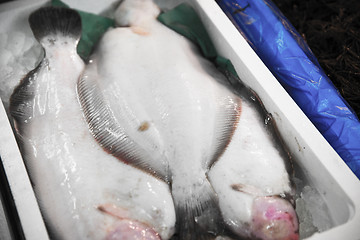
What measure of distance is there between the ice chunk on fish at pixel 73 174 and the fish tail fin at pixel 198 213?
35mm

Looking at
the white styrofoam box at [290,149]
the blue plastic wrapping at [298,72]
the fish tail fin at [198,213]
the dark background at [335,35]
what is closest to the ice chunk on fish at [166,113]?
the fish tail fin at [198,213]

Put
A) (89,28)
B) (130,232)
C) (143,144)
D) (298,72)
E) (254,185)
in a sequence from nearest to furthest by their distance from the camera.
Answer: (130,232) < (254,185) < (143,144) < (298,72) < (89,28)

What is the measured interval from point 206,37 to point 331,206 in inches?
35.7

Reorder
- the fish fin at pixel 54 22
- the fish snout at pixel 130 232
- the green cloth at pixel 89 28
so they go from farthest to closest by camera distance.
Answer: the green cloth at pixel 89 28 < the fish fin at pixel 54 22 < the fish snout at pixel 130 232

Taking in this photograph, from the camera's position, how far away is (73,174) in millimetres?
1325

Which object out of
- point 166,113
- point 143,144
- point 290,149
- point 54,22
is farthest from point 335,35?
point 54,22

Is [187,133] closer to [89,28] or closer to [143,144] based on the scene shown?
[143,144]

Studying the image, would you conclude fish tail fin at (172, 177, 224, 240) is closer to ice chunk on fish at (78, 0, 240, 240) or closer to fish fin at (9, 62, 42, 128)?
ice chunk on fish at (78, 0, 240, 240)

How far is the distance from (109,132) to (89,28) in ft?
2.11

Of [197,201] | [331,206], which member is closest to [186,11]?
[197,201]

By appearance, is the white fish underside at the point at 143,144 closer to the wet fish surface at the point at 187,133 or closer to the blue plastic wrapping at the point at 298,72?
the wet fish surface at the point at 187,133

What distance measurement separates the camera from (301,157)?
1.43m

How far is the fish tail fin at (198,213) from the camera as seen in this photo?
129 centimetres

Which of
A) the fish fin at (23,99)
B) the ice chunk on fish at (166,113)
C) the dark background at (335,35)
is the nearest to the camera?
the ice chunk on fish at (166,113)
